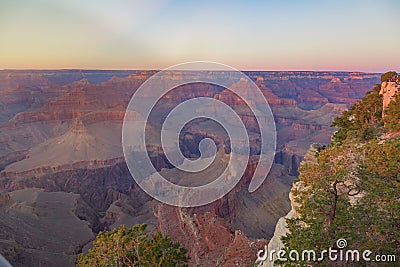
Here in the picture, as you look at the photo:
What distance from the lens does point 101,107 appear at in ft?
297

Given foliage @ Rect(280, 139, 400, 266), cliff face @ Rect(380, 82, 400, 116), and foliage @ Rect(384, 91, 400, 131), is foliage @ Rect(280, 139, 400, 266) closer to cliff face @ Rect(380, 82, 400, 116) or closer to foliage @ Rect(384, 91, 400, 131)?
foliage @ Rect(384, 91, 400, 131)

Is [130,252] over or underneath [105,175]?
over

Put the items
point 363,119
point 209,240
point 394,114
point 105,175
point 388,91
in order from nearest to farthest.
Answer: point 394,114 → point 388,91 → point 209,240 → point 363,119 → point 105,175

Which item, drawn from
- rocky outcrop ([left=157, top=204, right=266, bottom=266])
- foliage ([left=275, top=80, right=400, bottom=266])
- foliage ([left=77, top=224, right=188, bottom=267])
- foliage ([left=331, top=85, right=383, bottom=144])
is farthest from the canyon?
foliage ([left=275, top=80, right=400, bottom=266])

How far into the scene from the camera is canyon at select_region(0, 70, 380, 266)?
2395 cm

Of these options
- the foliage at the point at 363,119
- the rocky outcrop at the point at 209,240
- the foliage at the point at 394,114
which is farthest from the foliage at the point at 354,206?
the foliage at the point at 363,119

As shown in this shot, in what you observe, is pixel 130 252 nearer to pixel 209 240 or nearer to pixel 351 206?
pixel 351 206

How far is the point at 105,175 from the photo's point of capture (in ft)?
189

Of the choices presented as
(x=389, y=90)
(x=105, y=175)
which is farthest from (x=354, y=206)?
(x=105, y=175)

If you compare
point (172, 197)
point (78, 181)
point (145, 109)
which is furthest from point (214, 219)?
point (145, 109)

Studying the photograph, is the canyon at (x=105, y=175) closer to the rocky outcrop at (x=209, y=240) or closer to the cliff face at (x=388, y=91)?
the rocky outcrop at (x=209, y=240)

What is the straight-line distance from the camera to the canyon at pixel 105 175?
23953mm

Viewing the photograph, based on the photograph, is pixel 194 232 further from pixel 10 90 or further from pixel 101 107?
pixel 10 90

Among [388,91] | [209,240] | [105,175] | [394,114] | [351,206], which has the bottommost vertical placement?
[105,175]
